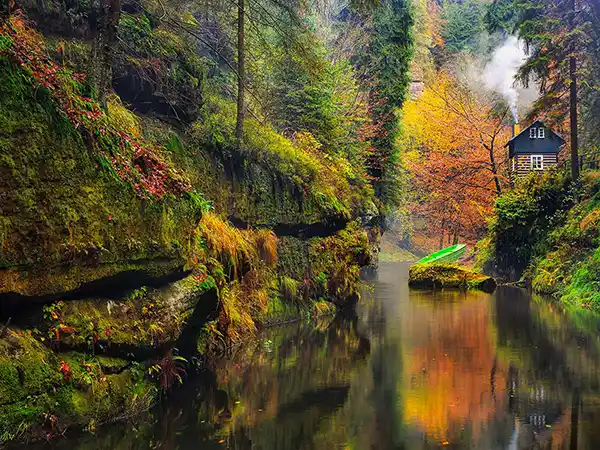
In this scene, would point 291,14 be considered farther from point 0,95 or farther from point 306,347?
point 0,95

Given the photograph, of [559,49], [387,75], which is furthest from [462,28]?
[559,49]

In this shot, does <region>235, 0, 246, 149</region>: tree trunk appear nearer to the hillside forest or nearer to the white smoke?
the hillside forest

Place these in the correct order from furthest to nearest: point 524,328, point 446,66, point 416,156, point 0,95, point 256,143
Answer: point 446,66, point 416,156, point 256,143, point 524,328, point 0,95

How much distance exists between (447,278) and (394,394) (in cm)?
1905

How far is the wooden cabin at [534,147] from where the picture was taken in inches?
1604

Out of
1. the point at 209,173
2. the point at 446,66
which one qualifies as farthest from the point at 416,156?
the point at 209,173

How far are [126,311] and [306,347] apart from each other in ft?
19.5

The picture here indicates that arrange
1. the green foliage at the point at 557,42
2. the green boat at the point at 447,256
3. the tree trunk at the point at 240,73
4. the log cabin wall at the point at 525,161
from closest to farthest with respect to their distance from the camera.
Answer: the tree trunk at the point at 240,73 → the green foliage at the point at 557,42 → the green boat at the point at 447,256 → the log cabin wall at the point at 525,161

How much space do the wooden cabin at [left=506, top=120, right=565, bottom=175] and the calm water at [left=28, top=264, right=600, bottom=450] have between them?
2712 centimetres

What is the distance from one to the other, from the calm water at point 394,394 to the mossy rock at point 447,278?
35.7 ft

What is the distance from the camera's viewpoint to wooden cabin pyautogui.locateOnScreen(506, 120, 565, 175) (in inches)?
1604

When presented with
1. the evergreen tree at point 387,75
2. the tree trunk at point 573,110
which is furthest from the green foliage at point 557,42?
the evergreen tree at point 387,75

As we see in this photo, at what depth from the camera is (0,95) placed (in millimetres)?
6711

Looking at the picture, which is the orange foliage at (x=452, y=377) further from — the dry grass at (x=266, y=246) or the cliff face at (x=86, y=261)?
the dry grass at (x=266, y=246)
